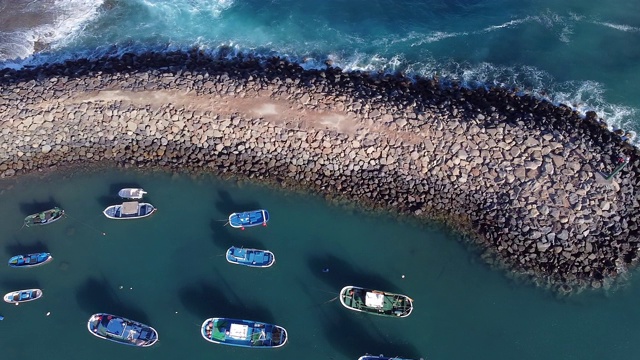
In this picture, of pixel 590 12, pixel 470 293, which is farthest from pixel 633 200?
pixel 590 12

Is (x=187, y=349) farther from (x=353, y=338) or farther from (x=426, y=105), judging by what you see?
(x=426, y=105)

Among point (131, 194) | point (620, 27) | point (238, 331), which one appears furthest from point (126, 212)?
point (620, 27)

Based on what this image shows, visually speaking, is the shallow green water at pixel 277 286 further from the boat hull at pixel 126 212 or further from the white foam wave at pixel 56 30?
the white foam wave at pixel 56 30

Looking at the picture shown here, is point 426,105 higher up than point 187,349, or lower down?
higher up

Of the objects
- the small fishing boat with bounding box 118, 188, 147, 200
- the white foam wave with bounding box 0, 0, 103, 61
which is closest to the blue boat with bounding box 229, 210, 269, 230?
the small fishing boat with bounding box 118, 188, 147, 200

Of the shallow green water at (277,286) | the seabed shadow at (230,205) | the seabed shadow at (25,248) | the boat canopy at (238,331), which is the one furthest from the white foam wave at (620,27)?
the seabed shadow at (25,248)

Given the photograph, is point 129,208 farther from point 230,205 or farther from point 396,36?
point 396,36
